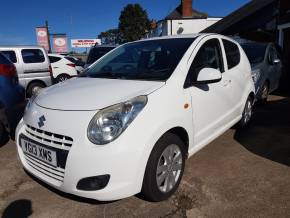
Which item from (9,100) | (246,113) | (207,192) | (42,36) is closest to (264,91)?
(246,113)

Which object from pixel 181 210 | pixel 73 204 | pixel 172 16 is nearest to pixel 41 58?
pixel 73 204

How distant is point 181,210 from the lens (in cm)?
280

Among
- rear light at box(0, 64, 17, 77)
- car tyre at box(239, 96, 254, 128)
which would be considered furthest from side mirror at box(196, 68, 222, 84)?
rear light at box(0, 64, 17, 77)

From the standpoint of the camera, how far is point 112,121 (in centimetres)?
248

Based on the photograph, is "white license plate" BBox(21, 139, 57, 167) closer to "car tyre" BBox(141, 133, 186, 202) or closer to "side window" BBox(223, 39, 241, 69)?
"car tyre" BBox(141, 133, 186, 202)

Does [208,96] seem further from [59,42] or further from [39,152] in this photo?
[59,42]

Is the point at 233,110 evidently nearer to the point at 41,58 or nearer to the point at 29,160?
the point at 29,160

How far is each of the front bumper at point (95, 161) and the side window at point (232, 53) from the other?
2392 millimetres

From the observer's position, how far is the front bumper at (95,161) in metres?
2.37

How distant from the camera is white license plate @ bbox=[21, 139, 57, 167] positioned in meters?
2.53

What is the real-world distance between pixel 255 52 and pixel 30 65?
676 cm

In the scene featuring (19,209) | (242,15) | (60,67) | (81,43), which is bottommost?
(19,209)

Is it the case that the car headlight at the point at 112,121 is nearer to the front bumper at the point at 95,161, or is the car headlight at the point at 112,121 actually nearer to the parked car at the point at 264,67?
the front bumper at the point at 95,161

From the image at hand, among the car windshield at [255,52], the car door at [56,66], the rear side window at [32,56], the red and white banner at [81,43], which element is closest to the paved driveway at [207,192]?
the car windshield at [255,52]
